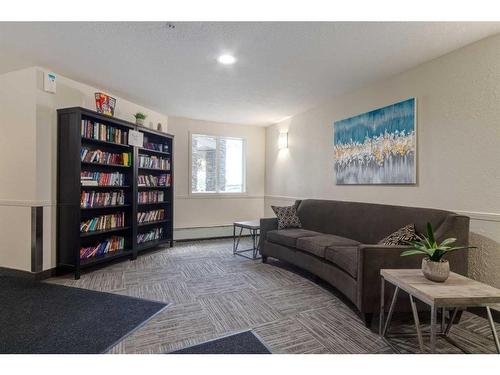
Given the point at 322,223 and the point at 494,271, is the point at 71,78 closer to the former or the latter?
the point at 322,223

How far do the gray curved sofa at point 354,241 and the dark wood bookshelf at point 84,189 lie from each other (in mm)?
2006

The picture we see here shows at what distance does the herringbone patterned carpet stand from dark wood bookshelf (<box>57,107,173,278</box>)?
268mm

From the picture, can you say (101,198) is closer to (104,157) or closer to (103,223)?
(103,223)

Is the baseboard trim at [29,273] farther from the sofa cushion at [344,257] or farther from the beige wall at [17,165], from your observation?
the sofa cushion at [344,257]

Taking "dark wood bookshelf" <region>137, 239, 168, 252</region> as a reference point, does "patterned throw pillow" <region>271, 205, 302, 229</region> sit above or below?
above

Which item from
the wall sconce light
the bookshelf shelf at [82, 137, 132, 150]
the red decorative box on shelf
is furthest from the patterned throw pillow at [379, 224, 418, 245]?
the red decorative box on shelf

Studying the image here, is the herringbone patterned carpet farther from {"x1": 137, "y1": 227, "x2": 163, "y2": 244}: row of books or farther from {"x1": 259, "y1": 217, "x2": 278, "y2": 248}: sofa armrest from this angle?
{"x1": 137, "y1": 227, "x2": 163, "y2": 244}: row of books

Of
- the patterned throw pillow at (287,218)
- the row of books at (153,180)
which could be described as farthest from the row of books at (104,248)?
the patterned throw pillow at (287,218)

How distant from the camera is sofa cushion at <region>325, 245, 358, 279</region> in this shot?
7.86 ft

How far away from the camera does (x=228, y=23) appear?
7.26ft

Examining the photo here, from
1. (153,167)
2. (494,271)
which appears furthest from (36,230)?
(494,271)

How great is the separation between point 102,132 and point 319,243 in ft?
10.3

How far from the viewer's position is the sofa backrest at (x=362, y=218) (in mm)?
2650
